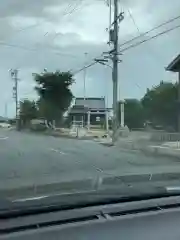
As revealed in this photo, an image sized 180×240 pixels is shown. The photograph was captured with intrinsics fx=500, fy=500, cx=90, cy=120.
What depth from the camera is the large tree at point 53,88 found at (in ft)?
18.9

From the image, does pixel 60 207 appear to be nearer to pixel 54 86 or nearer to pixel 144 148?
pixel 54 86

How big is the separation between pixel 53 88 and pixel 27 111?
2.31ft

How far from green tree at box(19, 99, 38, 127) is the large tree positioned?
15 cm

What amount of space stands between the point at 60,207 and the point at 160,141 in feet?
29.6

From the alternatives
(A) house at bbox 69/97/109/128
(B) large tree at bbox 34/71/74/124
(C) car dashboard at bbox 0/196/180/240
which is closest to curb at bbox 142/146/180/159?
(A) house at bbox 69/97/109/128

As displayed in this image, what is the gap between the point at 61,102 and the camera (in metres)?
5.97

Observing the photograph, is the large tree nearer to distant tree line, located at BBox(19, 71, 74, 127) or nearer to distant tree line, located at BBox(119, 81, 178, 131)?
distant tree line, located at BBox(19, 71, 74, 127)

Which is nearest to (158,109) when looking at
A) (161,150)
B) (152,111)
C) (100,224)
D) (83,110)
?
(152,111)

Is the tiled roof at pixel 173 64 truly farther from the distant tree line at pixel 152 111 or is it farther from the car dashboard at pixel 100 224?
the car dashboard at pixel 100 224

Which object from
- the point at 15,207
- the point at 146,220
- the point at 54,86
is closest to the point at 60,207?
the point at 15,207

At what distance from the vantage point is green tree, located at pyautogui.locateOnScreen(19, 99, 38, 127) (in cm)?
599

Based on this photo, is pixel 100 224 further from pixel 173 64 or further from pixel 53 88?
pixel 173 64

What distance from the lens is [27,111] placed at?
6359mm

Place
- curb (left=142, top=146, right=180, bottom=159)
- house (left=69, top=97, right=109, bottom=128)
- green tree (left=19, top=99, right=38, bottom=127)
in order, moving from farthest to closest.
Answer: curb (left=142, top=146, right=180, bottom=159), house (left=69, top=97, right=109, bottom=128), green tree (left=19, top=99, right=38, bottom=127)
